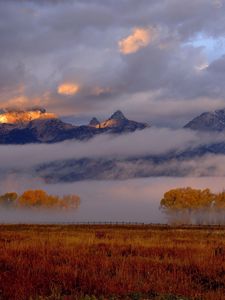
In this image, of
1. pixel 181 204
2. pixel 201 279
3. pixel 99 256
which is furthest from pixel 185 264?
pixel 181 204

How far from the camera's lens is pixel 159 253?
77.4ft

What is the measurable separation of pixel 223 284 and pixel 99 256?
21.4 feet

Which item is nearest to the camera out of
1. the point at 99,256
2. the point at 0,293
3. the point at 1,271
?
the point at 0,293

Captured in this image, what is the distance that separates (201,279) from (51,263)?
569 centimetres

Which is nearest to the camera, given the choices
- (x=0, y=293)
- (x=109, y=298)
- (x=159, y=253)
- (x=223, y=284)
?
(x=109, y=298)

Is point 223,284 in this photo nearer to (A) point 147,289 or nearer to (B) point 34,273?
(A) point 147,289

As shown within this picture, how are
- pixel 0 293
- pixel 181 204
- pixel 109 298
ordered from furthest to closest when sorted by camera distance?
pixel 181 204 < pixel 0 293 < pixel 109 298

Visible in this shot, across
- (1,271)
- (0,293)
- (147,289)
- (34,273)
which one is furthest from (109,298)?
(1,271)

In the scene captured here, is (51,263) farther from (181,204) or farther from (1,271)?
(181,204)

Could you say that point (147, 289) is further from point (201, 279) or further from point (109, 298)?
point (201, 279)

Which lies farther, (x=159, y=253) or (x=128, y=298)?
(x=159, y=253)

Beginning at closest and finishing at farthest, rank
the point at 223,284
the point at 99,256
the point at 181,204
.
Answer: the point at 223,284 < the point at 99,256 < the point at 181,204

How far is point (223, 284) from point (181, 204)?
593 feet

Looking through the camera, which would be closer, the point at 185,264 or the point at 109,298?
the point at 109,298
